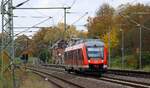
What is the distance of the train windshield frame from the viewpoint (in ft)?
148

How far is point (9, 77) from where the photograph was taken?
104 feet

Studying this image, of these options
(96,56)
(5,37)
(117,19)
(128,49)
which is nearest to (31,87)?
(5,37)

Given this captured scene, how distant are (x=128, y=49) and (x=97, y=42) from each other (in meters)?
48.3

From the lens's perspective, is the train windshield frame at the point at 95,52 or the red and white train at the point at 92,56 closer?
the red and white train at the point at 92,56

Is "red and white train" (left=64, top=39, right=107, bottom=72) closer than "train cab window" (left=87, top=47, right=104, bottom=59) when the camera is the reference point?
Yes

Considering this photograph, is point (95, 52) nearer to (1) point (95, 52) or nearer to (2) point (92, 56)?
(1) point (95, 52)

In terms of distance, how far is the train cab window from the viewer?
45188 millimetres

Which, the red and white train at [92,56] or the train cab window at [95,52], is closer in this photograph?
the red and white train at [92,56]

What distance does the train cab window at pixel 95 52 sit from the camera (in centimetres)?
4519

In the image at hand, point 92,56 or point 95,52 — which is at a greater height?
point 95,52

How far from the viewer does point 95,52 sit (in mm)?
45375

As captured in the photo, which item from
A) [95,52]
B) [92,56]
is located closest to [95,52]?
[95,52]

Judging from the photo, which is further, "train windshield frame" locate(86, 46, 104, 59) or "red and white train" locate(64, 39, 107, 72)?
"train windshield frame" locate(86, 46, 104, 59)

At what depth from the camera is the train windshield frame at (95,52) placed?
45.2 m
